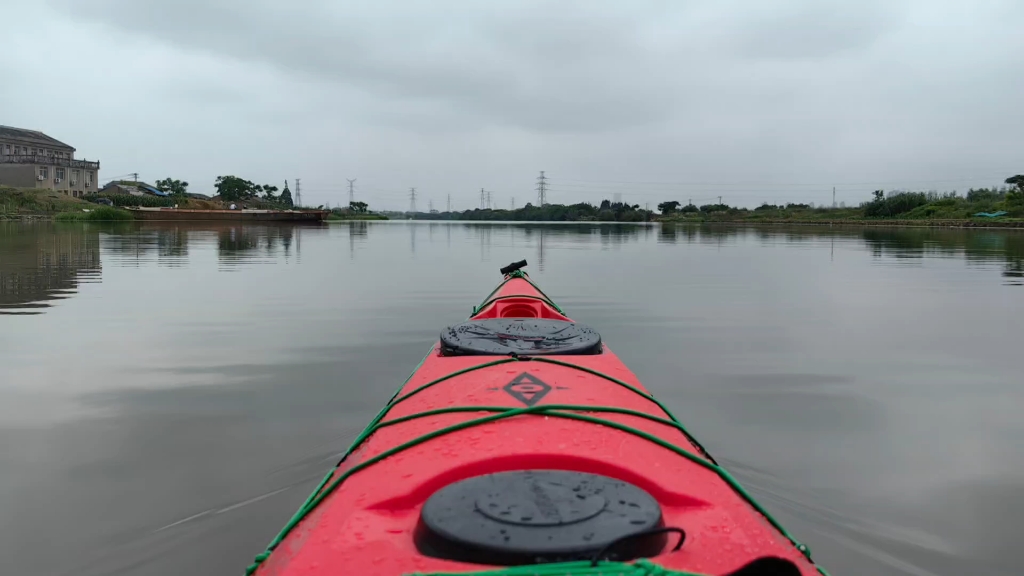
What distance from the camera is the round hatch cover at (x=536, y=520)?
1.32 metres

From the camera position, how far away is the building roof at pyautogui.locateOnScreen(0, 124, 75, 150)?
57531 millimetres

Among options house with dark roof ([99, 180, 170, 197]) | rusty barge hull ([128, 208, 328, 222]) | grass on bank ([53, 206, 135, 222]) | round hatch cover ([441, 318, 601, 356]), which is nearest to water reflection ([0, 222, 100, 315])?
round hatch cover ([441, 318, 601, 356])

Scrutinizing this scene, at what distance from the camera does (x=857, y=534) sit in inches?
115

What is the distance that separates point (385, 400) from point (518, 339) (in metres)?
1.80

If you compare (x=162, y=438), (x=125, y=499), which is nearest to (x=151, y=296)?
(x=162, y=438)

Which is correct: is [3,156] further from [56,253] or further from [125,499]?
[125,499]

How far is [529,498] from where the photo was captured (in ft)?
4.92

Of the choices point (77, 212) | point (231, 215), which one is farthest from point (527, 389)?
point (231, 215)

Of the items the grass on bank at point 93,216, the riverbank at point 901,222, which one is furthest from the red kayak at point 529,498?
the grass on bank at point 93,216

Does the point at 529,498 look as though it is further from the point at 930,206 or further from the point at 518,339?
the point at 930,206

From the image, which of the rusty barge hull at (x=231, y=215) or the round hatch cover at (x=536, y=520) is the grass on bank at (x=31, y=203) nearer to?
the rusty barge hull at (x=231, y=215)

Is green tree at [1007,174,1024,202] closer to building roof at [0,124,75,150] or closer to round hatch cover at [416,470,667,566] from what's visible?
round hatch cover at [416,470,667,566]

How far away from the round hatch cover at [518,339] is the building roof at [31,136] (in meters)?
69.3

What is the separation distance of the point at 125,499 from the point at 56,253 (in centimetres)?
1542
